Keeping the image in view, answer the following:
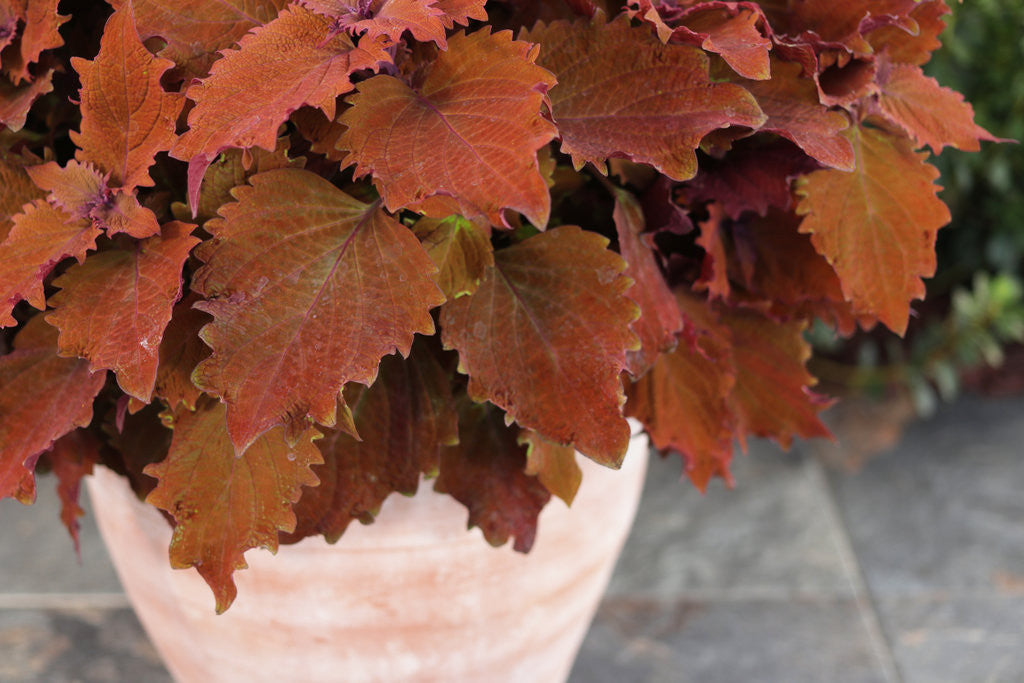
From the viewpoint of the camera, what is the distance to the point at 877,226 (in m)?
0.64

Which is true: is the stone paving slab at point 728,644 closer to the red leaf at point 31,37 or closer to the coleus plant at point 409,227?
the coleus plant at point 409,227

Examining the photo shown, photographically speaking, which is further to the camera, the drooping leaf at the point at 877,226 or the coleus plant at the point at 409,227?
the drooping leaf at the point at 877,226

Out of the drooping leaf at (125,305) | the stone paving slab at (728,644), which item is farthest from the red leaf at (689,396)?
the stone paving slab at (728,644)

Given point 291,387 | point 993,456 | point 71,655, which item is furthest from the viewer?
point 993,456

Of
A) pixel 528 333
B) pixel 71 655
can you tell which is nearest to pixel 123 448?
pixel 528 333

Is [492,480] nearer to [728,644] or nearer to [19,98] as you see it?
[19,98]

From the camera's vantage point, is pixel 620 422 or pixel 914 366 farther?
pixel 914 366

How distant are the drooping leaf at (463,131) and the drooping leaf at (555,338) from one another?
10 cm

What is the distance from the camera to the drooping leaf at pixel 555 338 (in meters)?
0.56

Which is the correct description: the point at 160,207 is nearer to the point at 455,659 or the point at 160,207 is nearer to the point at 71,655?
the point at 455,659

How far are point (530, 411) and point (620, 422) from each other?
0.16ft

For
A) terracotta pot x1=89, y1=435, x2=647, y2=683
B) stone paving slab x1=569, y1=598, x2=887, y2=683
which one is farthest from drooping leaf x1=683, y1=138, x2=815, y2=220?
stone paving slab x1=569, y1=598, x2=887, y2=683

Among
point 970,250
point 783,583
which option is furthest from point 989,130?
point 783,583

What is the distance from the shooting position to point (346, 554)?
2.39ft
